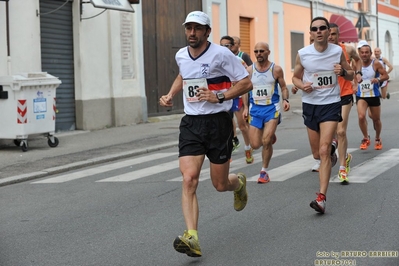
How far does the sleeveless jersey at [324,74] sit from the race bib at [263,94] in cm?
190

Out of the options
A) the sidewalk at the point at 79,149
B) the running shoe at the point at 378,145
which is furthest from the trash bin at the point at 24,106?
the running shoe at the point at 378,145

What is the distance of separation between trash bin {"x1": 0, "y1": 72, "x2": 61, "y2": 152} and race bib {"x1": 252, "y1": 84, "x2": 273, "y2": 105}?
5784 millimetres

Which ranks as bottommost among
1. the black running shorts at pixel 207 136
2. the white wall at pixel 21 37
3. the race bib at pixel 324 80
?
the black running shorts at pixel 207 136

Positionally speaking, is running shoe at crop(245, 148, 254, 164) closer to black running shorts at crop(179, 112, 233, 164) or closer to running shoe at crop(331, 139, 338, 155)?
running shoe at crop(331, 139, 338, 155)

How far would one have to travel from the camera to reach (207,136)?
6.65 metres

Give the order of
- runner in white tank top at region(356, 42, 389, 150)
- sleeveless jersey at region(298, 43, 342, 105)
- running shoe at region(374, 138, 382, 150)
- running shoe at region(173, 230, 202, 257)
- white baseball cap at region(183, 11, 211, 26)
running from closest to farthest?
running shoe at region(173, 230, 202, 257) → white baseball cap at region(183, 11, 211, 26) → sleeveless jersey at region(298, 43, 342, 105) → running shoe at region(374, 138, 382, 150) → runner in white tank top at region(356, 42, 389, 150)

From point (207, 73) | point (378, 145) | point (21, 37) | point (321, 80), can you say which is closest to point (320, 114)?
point (321, 80)

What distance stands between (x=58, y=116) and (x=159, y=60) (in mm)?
5327

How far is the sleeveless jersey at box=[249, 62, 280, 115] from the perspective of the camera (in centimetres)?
1066

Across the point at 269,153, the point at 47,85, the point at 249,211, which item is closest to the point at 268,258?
the point at 249,211

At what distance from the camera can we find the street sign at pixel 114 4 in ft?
59.1

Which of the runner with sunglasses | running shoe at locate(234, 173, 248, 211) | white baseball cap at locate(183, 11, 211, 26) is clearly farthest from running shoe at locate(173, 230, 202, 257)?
the runner with sunglasses

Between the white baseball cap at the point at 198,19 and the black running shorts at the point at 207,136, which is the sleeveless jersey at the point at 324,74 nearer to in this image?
the black running shorts at the point at 207,136

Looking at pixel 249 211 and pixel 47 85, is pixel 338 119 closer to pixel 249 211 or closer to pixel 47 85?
pixel 249 211
